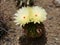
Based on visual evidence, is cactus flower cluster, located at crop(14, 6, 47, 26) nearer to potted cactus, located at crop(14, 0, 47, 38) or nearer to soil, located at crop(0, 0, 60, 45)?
potted cactus, located at crop(14, 0, 47, 38)

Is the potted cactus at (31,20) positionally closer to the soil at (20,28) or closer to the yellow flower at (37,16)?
the yellow flower at (37,16)

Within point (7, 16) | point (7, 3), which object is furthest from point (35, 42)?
point (7, 3)

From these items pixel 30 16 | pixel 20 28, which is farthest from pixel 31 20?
pixel 20 28

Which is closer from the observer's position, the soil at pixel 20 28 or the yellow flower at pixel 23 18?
the yellow flower at pixel 23 18

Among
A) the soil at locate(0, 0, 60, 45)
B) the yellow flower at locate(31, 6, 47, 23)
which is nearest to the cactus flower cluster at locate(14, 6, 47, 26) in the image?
the yellow flower at locate(31, 6, 47, 23)

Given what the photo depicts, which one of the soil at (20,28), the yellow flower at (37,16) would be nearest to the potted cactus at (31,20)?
the yellow flower at (37,16)

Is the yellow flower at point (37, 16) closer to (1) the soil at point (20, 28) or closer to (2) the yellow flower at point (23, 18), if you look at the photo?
(2) the yellow flower at point (23, 18)

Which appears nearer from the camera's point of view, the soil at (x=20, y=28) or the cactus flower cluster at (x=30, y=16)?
the cactus flower cluster at (x=30, y=16)

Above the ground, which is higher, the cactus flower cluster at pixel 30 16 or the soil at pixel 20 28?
the cactus flower cluster at pixel 30 16

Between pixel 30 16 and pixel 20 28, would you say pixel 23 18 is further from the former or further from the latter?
pixel 20 28
